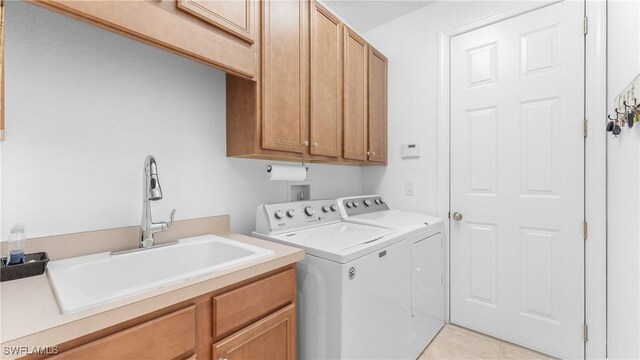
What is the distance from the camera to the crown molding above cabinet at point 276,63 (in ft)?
3.35

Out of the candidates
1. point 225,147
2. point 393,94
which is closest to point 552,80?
point 393,94

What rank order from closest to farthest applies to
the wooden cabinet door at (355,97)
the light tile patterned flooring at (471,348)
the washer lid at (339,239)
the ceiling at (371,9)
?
the washer lid at (339,239) < the light tile patterned flooring at (471,348) < the wooden cabinet door at (355,97) < the ceiling at (371,9)

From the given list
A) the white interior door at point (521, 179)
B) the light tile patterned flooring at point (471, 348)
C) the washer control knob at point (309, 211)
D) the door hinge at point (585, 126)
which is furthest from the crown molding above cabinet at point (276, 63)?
the light tile patterned flooring at point (471, 348)

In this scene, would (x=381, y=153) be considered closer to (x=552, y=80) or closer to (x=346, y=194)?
(x=346, y=194)

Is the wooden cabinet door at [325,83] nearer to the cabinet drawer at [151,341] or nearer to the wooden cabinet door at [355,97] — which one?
the wooden cabinet door at [355,97]

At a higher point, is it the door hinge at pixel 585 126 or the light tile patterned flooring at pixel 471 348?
the door hinge at pixel 585 126

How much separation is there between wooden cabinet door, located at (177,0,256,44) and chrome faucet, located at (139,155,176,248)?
635mm

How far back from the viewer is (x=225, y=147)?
1656mm

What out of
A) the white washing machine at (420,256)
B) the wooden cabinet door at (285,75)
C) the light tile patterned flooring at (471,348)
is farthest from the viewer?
the light tile patterned flooring at (471,348)

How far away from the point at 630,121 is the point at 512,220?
0.96 metres

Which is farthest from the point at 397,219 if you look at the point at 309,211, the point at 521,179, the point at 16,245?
the point at 16,245

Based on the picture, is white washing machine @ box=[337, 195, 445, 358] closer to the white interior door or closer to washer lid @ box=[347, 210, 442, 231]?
washer lid @ box=[347, 210, 442, 231]

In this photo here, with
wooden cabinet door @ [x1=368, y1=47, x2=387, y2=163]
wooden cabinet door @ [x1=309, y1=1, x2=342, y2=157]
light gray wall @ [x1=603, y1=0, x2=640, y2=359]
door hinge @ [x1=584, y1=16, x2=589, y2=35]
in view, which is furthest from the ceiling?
light gray wall @ [x1=603, y1=0, x2=640, y2=359]

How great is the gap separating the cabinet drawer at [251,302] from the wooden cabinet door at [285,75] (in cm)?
69
